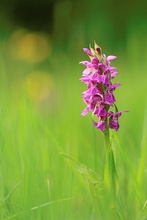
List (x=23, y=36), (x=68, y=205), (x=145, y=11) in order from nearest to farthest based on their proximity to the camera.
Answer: (x=68, y=205) → (x=23, y=36) → (x=145, y=11)

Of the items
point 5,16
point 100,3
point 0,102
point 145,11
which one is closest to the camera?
point 0,102

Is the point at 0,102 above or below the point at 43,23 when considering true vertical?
below

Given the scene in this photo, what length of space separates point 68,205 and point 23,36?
2.86 m

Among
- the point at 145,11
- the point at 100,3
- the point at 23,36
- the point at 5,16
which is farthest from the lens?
the point at 5,16

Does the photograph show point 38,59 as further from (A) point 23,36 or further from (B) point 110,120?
(B) point 110,120

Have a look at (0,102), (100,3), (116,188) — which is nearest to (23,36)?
(100,3)

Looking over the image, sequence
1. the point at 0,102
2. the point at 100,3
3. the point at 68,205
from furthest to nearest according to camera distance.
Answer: the point at 100,3, the point at 0,102, the point at 68,205

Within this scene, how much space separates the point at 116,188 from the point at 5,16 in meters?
6.86

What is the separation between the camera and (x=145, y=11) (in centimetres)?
657

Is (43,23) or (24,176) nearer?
(24,176)

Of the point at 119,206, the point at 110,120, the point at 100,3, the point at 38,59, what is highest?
the point at 100,3

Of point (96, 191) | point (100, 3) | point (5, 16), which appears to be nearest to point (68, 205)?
point (96, 191)

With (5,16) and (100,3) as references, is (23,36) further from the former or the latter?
(5,16)

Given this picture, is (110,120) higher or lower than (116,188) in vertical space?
higher
